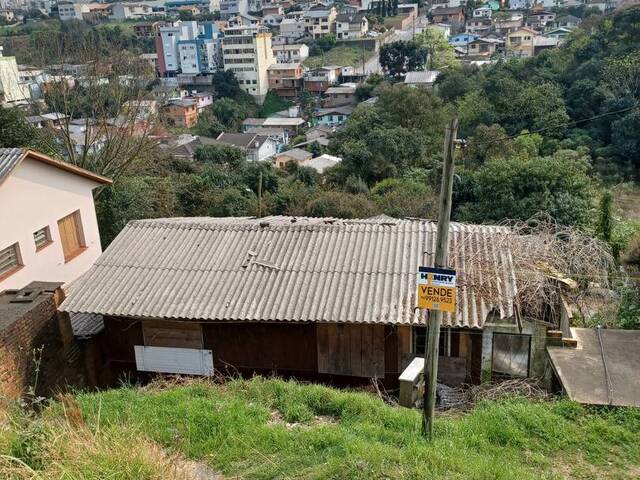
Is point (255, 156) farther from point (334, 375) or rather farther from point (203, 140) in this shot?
point (334, 375)

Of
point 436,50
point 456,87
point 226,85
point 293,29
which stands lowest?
point 226,85

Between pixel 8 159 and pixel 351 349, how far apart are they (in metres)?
8.76

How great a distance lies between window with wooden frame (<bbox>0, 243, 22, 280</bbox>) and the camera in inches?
487

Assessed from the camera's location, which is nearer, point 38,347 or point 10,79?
point 38,347

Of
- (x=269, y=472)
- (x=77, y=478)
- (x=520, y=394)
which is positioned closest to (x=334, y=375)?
(x=520, y=394)

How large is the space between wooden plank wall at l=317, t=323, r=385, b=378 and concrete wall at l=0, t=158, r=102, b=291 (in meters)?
7.20

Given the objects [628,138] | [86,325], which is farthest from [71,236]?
[628,138]

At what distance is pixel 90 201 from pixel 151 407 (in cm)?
948

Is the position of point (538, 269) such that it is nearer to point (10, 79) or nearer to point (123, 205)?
point (123, 205)

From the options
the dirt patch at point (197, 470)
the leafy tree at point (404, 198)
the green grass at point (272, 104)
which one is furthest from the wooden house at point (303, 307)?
the green grass at point (272, 104)

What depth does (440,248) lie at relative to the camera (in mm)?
6035

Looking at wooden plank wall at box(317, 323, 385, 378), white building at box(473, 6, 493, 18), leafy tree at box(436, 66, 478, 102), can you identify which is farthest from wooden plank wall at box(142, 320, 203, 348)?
white building at box(473, 6, 493, 18)

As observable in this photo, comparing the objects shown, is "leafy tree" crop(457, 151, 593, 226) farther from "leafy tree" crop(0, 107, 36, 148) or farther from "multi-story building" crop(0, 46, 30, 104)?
"multi-story building" crop(0, 46, 30, 104)

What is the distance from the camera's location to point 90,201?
15594mm
